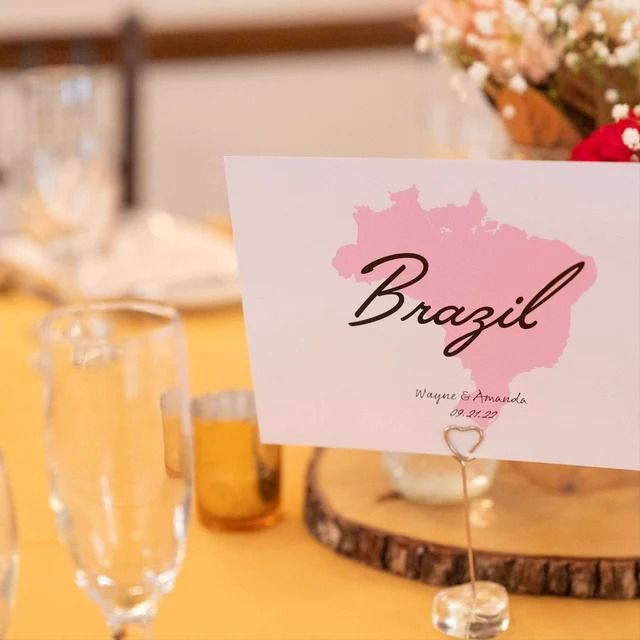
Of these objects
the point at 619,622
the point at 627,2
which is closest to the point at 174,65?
the point at 627,2

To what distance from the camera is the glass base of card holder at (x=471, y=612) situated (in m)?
0.87

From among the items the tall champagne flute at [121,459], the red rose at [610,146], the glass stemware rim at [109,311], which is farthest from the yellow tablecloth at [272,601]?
the red rose at [610,146]

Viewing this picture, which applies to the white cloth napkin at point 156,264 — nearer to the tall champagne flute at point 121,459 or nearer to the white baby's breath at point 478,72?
the white baby's breath at point 478,72

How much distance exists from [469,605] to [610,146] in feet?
1.16

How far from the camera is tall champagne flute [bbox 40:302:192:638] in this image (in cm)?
76

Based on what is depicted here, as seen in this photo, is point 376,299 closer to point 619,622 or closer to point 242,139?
point 619,622

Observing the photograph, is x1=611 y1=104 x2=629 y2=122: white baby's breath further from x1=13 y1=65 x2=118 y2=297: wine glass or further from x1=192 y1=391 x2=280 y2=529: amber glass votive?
x1=13 y1=65 x2=118 y2=297: wine glass

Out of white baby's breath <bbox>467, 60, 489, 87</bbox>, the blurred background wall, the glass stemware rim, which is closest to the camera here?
the glass stemware rim

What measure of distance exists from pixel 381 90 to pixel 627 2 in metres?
2.97

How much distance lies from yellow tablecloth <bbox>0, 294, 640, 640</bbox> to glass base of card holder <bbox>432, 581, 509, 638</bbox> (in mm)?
12

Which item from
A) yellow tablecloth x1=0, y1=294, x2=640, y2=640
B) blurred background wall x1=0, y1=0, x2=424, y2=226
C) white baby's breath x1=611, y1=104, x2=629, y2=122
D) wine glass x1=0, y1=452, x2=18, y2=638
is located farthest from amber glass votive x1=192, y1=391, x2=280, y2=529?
blurred background wall x1=0, y1=0, x2=424, y2=226

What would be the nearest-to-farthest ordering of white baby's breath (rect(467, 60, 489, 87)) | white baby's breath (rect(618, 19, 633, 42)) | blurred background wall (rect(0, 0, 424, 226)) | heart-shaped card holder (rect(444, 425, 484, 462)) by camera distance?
heart-shaped card holder (rect(444, 425, 484, 462)) < white baby's breath (rect(618, 19, 633, 42)) < white baby's breath (rect(467, 60, 489, 87)) < blurred background wall (rect(0, 0, 424, 226))

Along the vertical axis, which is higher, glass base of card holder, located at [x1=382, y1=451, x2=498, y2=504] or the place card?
the place card

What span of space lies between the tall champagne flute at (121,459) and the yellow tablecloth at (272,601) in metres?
0.12
